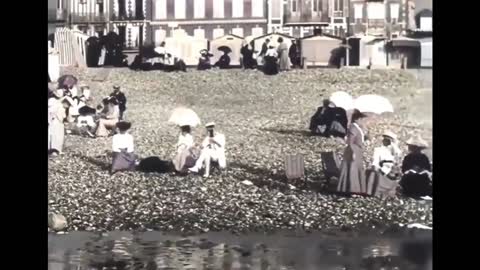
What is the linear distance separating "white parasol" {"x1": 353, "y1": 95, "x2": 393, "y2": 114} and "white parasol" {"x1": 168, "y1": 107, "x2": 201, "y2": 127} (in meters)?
0.45

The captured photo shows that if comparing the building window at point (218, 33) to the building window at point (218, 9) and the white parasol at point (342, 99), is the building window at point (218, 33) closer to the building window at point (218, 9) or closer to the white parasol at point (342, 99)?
the building window at point (218, 9)

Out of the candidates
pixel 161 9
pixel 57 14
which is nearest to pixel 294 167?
pixel 161 9

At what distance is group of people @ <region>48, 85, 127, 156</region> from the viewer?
1.82 metres

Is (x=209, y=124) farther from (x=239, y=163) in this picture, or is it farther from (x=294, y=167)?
(x=294, y=167)

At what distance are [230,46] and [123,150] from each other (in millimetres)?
421

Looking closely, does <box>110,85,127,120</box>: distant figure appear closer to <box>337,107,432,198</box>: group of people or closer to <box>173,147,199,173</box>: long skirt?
<box>173,147,199,173</box>: long skirt

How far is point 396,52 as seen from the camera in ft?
5.83

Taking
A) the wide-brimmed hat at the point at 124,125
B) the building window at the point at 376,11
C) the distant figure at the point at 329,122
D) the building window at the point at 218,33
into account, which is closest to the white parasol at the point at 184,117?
the wide-brimmed hat at the point at 124,125

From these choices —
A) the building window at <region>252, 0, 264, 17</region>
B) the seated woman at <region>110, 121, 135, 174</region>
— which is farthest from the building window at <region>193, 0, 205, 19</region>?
the seated woman at <region>110, 121, 135, 174</region>

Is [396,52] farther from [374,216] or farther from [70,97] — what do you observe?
[70,97]

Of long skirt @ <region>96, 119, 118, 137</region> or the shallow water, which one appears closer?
the shallow water

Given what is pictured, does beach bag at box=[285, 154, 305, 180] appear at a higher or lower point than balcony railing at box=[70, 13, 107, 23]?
lower
